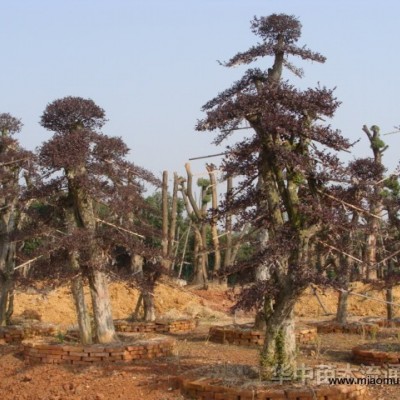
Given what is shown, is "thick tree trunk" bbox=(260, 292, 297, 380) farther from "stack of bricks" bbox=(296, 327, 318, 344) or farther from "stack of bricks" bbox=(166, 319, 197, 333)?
"stack of bricks" bbox=(166, 319, 197, 333)

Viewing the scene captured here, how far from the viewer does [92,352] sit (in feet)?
33.0

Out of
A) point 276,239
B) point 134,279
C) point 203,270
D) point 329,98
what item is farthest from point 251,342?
point 203,270

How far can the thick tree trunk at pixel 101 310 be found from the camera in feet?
35.6

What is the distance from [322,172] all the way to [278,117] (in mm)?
807

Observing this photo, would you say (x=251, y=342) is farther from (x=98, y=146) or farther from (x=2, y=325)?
(x=2, y=325)

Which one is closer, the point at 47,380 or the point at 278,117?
the point at 278,117

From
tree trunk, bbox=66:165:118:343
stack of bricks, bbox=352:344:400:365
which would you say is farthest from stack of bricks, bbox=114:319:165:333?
stack of bricks, bbox=352:344:400:365

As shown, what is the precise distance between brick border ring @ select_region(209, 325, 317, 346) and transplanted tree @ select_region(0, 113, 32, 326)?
410 centimetres

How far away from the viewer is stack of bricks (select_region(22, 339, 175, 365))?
10078mm

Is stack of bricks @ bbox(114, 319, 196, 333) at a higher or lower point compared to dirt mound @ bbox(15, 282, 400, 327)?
lower

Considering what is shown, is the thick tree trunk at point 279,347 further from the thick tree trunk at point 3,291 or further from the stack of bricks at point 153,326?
the thick tree trunk at point 3,291

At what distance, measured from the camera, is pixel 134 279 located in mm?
10656

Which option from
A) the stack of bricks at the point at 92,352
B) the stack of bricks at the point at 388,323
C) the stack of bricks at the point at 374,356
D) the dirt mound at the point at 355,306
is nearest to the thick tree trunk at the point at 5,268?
the stack of bricks at the point at 92,352

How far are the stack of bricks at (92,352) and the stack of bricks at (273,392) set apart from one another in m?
2.42
